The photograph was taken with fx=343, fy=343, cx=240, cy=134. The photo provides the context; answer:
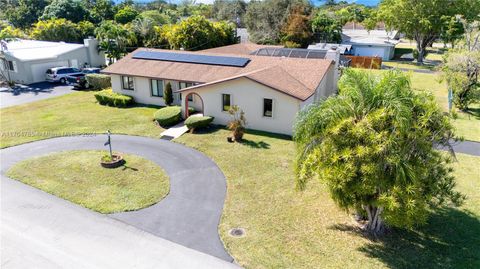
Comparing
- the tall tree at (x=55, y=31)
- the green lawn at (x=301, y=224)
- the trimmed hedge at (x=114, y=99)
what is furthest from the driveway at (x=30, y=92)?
the tall tree at (x=55, y=31)

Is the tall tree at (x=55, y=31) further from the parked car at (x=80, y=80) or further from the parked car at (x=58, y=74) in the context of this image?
the parked car at (x=58, y=74)

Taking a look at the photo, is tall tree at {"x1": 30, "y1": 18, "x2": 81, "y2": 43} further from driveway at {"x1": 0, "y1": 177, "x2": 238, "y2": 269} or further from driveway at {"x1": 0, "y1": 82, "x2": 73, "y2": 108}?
driveway at {"x1": 0, "y1": 177, "x2": 238, "y2": 269}

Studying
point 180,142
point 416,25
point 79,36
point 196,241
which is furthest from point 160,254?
point 79,36

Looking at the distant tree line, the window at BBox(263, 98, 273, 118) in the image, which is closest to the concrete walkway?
the window at BBox(263, 98, 273, 118)

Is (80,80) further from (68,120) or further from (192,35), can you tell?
(192,35)

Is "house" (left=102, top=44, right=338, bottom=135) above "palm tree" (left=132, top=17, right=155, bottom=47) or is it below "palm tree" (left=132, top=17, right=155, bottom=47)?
below

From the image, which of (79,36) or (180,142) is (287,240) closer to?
(180,142)
